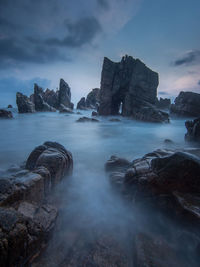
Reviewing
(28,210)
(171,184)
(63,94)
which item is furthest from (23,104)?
(171,184)

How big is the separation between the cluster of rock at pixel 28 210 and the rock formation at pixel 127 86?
28.5m

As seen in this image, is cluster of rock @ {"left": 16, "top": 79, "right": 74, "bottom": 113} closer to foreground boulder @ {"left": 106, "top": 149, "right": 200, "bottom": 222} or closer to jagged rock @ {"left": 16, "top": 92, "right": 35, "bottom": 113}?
jagged rock @ {"left": 16, "top": 92, "right": 35, "bottom": 113}

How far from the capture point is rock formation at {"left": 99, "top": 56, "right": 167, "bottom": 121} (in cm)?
3216

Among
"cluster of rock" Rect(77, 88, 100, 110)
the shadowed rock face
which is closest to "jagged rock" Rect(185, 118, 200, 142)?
the shadowed rock face

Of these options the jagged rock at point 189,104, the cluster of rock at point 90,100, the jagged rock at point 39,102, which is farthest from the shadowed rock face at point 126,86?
the cluster of rock at point 90,100

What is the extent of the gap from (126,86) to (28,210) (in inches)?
1450

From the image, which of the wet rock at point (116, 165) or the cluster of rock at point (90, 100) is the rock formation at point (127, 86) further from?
the cluster of rock at point (90, 100)

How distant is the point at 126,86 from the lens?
35.6 m

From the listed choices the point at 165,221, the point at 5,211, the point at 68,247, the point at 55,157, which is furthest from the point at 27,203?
the point at 165,221

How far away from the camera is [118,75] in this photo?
35969 millimetres

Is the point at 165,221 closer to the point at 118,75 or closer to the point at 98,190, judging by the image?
the point at 98,190

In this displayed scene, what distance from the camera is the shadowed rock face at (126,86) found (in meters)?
32.2

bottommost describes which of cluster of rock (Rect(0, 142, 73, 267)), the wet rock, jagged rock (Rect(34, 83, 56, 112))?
the wet rock

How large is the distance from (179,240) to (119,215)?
95 centimetres
